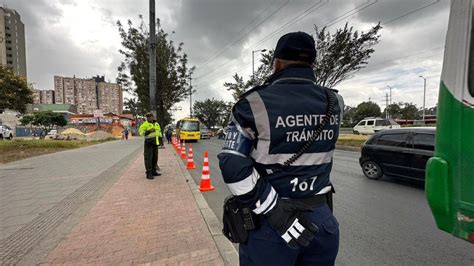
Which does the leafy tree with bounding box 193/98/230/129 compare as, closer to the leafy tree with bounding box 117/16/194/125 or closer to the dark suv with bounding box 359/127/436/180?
the leafy tree with bounding box 117/16/194/125

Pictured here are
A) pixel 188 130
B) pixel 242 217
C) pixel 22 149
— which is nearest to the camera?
pixel 242 217

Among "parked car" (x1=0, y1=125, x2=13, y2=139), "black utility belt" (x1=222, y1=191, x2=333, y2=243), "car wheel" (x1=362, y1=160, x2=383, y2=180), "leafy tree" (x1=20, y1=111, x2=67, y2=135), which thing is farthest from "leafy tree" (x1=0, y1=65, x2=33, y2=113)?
"black utility belt" (x1=222, y1=191, x2=333, y2=243)

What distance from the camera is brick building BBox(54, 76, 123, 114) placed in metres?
96.1

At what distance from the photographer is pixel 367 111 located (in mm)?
66062

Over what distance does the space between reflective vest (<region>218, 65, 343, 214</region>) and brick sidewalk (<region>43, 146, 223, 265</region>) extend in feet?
5.97

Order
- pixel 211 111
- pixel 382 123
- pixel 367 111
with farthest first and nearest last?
1. pixel 211 111
2. pixel 367 111
3. pixel 382 123

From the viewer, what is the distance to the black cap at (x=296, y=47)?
1.45m

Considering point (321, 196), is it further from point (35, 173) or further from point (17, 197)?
point (35, 173)

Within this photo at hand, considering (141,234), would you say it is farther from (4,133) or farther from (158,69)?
(4,133)

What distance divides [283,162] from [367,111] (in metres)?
74.3

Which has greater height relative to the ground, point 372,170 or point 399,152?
point 399,152

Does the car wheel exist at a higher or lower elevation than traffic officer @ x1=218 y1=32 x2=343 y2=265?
lower

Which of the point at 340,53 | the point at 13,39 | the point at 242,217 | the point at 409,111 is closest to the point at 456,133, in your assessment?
the point at 242,217

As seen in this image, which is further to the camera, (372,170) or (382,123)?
(382,123)
